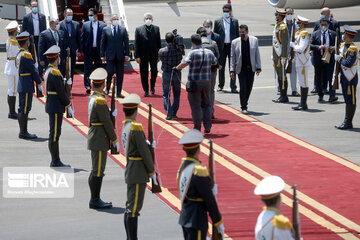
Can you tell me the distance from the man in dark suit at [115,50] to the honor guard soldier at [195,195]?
10843mm

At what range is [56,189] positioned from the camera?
36.9 ft

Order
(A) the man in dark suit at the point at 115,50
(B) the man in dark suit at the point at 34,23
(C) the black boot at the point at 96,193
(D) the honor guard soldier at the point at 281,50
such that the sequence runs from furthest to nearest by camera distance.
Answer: (B) the man in dark suit at the point at 34,23, (A) the man in dark suit at the point at 115,50, (D) the honor guard soldier at the point at 281,50, (C) the black boot at the point at 96,193

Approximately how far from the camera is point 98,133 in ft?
33.1

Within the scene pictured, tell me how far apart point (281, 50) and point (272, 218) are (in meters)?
11.9

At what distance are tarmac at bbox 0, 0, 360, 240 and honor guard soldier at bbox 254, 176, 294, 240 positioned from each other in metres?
3.09

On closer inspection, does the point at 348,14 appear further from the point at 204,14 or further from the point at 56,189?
the point at 56,189

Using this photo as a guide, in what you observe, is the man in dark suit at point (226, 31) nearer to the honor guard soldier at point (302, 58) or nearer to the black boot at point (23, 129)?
the honor guard soldier at point (302, 58)

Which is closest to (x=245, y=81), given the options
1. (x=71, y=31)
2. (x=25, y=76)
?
(x=25, y=76)

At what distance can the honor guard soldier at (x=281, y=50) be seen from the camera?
17.5m

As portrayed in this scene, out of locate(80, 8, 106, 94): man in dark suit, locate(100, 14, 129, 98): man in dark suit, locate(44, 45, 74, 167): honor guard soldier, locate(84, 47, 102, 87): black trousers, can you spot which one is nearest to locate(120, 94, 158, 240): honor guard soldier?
locate(44, 45, 74, 167): honor guard soldier

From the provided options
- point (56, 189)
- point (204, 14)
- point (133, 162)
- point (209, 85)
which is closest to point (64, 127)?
point (209, 85)

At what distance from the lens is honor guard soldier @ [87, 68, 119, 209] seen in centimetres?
1004

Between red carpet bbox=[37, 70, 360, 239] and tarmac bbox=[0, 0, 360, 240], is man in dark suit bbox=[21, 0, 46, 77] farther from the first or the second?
red carpet bbox=[37, 70, 360, 239]

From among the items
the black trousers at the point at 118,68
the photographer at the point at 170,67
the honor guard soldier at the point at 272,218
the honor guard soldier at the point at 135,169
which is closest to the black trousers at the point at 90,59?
the black trousers at the point at 118,68
